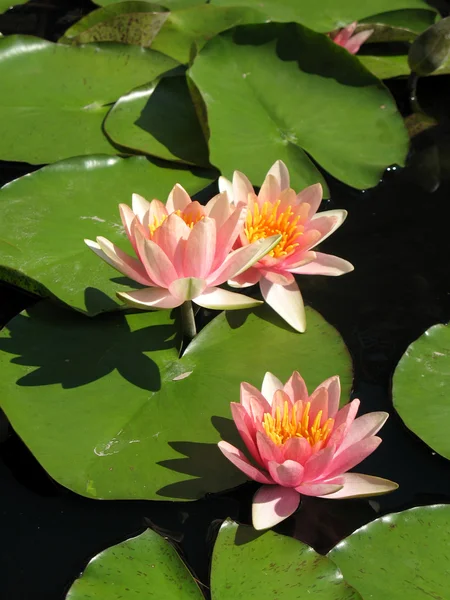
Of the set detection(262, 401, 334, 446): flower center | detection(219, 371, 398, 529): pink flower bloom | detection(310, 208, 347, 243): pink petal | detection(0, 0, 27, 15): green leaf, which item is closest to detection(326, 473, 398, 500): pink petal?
detection(219, 371, 398, 529): pink flower bloom

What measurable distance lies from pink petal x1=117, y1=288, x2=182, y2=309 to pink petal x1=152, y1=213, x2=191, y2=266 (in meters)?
0.09

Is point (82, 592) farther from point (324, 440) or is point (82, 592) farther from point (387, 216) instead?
point (387, 216)

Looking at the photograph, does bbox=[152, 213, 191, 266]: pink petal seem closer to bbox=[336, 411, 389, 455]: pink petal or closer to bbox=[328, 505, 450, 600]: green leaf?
bbox=[336, 411, 389, 455]: pink petal

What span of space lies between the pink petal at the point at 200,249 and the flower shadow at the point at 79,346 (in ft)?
1.04

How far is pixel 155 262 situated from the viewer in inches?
64.2

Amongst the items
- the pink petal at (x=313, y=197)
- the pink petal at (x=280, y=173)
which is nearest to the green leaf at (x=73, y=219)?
the pink petal at (x=280, y=173)

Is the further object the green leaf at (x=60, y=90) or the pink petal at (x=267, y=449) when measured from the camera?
the green leaf at (x=60, y=90)

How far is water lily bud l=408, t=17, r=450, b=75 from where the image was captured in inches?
106

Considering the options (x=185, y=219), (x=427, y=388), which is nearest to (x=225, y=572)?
(x=427, y=388)

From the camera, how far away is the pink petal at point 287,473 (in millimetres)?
1464

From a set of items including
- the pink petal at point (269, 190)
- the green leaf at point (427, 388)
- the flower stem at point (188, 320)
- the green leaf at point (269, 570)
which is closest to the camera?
the green leaf at point (269, 570)

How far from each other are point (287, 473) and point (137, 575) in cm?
39

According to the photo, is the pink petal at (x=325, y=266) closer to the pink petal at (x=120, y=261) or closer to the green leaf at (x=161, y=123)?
the pink petal at (x=120, y=261)

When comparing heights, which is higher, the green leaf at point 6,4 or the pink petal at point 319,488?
the green leaf at point 6,4
